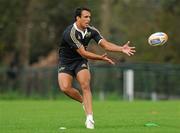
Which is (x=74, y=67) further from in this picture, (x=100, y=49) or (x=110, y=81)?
(x=100, y=49)

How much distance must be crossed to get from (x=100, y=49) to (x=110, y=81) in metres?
12.0

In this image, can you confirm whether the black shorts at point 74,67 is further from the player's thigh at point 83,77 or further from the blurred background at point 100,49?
the blurred background at point 100,49

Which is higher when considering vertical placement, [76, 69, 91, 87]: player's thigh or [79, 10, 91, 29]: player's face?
[79, 10, 91, 29]: player's face

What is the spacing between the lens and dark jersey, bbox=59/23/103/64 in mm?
15250

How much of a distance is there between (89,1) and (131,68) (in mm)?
14718

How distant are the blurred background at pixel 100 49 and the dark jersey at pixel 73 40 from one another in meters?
29.9

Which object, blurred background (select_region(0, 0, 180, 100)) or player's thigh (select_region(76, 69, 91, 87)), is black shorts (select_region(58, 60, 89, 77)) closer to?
player's thigh (select_region(76, 69, 91, 87))

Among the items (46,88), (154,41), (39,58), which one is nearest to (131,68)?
(46,88)

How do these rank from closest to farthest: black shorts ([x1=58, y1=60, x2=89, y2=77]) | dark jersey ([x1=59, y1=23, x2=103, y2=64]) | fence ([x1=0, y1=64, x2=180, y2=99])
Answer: dark jersey ([x1=59, y1=23, x2=103, y2=64])
black shorts ([x1=58, y1=60, x2=89, y2=77])
fence ([x1=0, y1=64, x2=180, y2=99])

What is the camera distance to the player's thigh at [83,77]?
1508cm

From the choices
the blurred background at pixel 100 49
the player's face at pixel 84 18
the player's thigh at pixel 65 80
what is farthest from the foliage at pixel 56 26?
the player's face at pixel 84 18

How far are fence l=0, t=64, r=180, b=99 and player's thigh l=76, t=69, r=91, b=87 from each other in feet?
108

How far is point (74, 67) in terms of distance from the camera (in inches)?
616

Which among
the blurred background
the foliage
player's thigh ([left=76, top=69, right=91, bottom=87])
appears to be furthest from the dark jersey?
the foliage
